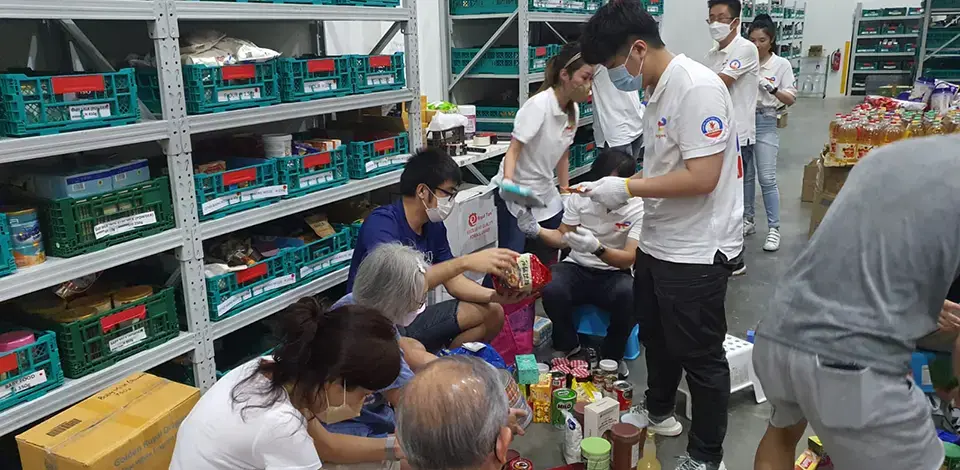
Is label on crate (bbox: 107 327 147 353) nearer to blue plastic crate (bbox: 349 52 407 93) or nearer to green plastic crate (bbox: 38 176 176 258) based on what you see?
green plastic crate (bbox: 38 176 176 258)

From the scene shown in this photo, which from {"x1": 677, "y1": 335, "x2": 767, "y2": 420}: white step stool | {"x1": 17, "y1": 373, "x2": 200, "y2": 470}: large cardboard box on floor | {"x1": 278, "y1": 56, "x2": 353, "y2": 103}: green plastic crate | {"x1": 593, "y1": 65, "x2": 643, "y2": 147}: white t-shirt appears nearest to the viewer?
{"x1": 17, "y1": 373, "x2": 200, "y2": 470}: large cardboard box on floor

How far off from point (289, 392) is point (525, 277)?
115cm

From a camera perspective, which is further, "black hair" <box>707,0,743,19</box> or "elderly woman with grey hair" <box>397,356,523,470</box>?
"black hair" <box>707,0,743,19</box>

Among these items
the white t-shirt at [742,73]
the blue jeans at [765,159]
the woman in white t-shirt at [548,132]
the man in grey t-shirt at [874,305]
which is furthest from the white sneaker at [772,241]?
the man in grey t-shirt at [874,305]

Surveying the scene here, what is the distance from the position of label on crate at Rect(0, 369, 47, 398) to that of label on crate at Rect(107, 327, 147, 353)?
0.22m

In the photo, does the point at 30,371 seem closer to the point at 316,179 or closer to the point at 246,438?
the point at 246,438

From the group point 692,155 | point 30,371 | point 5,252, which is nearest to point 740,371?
point 692,155

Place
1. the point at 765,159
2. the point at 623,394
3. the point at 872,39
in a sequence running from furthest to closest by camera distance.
→ the point at 872,39
the point at 765,159
the point at 623,394

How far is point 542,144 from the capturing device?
3.56 metres

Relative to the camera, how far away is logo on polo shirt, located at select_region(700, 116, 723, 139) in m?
2.06

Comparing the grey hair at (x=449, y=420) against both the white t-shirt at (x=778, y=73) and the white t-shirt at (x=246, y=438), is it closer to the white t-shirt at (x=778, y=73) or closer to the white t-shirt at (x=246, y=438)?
the white t-shirt at (x=246, y=438)

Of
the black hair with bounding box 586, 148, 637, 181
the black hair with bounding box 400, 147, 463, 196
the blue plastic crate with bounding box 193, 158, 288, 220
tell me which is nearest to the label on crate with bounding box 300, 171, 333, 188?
the blue plastic crate with bounding box 193, 158, 288, 220

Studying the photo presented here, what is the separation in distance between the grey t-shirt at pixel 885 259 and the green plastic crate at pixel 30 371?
205cm

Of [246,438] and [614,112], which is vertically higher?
[614,112]
